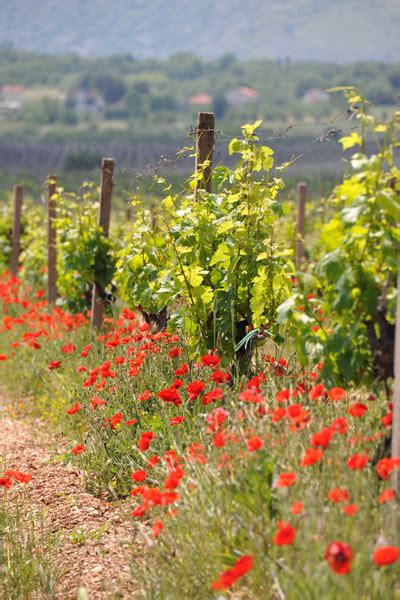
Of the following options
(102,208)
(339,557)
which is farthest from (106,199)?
(339,557)

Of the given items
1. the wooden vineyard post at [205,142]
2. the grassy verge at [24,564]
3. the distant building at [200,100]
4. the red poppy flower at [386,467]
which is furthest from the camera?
the distant building at [200,100]

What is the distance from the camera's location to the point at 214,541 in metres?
2.82

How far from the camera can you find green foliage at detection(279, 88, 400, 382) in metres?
2.82

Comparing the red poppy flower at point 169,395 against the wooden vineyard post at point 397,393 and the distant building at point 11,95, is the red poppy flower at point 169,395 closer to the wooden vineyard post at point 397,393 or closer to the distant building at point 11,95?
the wooden vineyard post at point 397,393

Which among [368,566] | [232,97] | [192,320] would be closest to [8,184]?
[192,320]

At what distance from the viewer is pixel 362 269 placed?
9.43 feet

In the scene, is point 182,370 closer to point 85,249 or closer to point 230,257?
point 230,257

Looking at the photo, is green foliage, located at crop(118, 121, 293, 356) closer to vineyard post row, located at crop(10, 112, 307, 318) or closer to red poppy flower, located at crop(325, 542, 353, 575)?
vineyard post row, located at crop(10, 112, 307, 318)

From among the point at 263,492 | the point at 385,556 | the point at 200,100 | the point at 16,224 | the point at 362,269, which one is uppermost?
the point at 200,100

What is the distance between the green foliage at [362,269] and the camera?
9.24ft

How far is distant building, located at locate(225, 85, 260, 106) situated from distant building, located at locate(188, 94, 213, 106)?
121 inches

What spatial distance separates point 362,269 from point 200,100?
13667 cm

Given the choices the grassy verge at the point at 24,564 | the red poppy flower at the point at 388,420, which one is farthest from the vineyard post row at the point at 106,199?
the grassy verge at the point at 24,564

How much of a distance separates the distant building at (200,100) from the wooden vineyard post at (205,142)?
12964cm
